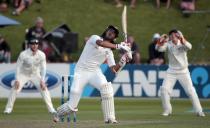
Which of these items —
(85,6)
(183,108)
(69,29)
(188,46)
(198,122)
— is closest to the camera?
(198,122)

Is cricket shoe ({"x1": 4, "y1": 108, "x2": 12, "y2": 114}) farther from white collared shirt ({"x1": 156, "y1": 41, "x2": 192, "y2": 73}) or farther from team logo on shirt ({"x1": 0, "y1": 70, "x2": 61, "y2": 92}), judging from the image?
team logo on shirt ({"x1": 0, "y1": 70, "x2": 61, "y2": 92})

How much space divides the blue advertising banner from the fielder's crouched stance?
1242 cm

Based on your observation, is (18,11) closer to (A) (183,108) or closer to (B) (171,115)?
(A) (183,108)

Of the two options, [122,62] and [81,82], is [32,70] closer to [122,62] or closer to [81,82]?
[81,82]

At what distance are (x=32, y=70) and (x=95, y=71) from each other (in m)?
5.91

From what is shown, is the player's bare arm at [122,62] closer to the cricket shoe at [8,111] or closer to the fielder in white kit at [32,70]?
the fielder in white kit at [32,70]

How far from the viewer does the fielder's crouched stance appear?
55.9ft

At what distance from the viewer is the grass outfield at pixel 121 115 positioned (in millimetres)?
18031

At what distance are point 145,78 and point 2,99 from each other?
17.1 feet

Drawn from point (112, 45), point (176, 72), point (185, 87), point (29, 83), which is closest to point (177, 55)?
point (176, 72)

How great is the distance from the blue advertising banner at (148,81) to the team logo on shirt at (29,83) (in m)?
0.65

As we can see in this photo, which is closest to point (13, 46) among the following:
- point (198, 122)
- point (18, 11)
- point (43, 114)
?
point (18, 11)

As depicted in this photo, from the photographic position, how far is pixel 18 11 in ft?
116

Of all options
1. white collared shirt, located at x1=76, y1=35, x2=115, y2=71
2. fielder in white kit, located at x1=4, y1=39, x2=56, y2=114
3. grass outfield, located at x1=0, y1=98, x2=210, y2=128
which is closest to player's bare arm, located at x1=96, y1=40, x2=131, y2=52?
white collared shirt, located at x1=76, y1=35, x2=115, y2=71
